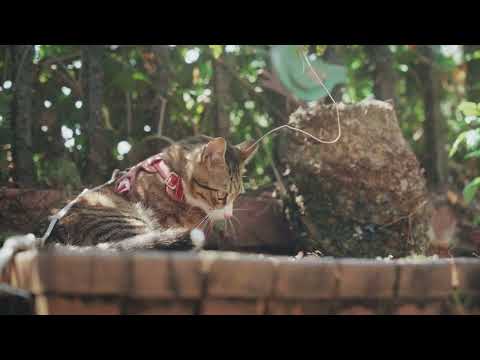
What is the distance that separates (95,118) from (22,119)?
1.03 feet

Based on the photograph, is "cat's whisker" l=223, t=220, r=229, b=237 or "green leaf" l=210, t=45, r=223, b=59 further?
"green leaf" l=210, t=45, r=223, b=59

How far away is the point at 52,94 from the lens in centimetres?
264

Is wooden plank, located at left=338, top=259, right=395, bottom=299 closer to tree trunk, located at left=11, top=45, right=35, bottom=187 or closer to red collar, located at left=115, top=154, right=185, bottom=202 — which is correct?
red collar, located at left=115, top=154, right=185, bottom=202

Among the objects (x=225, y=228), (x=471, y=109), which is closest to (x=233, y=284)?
(x=471, y=109)

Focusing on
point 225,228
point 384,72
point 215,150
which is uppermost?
point 384,72

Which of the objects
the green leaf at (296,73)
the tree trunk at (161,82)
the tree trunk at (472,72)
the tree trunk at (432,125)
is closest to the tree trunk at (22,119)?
the tree trunk at (161,82)

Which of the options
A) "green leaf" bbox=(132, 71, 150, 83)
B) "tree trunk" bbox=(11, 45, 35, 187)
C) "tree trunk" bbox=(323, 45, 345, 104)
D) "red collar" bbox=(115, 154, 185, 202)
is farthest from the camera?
"tree trunk" bbox=(323, 45, 345, 104)

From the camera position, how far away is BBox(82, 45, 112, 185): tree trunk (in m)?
2.46

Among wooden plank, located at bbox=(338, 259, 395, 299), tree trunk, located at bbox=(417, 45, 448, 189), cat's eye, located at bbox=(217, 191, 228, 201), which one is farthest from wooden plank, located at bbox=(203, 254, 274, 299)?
tree trunk, located at bbox=(417, 45, 448, 189)

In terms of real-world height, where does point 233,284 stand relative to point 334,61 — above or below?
below

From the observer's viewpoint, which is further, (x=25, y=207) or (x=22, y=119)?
(x=22, y=119)

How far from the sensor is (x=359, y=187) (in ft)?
6.95

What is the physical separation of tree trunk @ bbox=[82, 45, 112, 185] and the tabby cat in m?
0.41

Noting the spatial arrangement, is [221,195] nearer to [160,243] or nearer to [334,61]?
[160,243]
